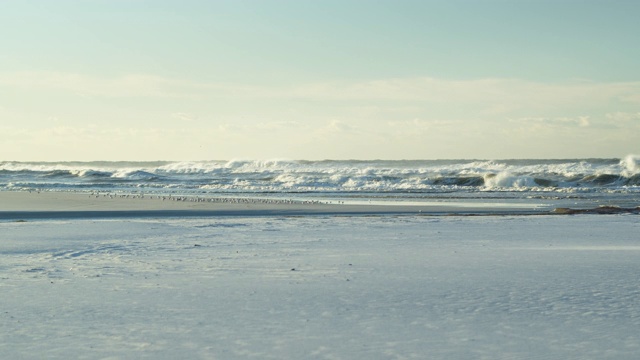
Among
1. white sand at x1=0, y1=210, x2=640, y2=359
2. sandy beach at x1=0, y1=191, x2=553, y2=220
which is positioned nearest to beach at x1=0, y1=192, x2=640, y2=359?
white sand at x1=0, y1=210, x2=640, y2=359

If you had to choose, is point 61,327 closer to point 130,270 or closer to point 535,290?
point 130,270

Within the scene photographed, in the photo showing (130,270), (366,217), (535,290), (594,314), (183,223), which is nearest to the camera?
(594,314)

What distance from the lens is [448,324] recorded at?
764cm

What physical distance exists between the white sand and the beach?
0.08 feet

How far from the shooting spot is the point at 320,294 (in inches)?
371

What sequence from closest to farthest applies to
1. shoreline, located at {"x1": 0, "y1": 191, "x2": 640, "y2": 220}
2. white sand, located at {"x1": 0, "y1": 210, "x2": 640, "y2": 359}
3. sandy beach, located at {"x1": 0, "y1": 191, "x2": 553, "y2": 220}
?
white sand, located at {"x1": 0, "y1": 210, "x2": 640, "y2": 359} < shoreline, located at {"x1": 0, "y1": 191, "x2": 640, "y2": 220} < sandy beach, located at {"x1": 0, "y1": 191, "x2": 553, "y2": 220}

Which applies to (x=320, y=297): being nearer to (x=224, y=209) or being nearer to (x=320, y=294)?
(x=320, y=294)

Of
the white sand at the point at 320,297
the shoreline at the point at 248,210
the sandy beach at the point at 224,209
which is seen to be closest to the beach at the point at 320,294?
the white sand at the point at 320,297

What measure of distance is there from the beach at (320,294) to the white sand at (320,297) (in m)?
0.03

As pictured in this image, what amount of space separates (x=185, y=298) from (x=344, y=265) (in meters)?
3.70

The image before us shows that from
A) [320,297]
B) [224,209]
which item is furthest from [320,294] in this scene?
[224,209]

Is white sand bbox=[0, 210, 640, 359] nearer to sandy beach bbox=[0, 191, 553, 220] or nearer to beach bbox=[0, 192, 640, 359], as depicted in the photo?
beach bbox=[0, 192, 640, 359]

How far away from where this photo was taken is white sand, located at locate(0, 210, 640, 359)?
6.75 metres

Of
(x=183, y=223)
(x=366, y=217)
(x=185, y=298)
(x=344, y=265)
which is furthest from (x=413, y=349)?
(x=366, y=217)
